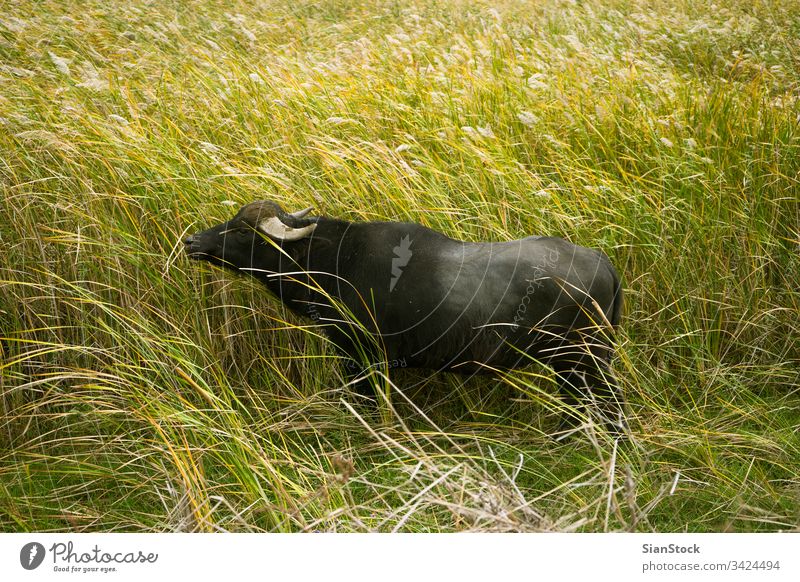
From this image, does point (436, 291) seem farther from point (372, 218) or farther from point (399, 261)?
point (372, 218)

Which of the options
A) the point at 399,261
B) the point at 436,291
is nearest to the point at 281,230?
the point at 399,261

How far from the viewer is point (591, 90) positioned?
167 inches

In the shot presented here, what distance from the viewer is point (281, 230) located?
306cm

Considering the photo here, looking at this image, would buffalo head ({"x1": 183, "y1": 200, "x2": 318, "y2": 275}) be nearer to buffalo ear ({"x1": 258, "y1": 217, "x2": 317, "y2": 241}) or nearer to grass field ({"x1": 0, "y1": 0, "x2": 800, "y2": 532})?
buffalo ear ({"x1": 258, "y1": 217, "x2": 317, "y2": 241})

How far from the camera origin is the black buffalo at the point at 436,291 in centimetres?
284

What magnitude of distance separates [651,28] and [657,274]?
7.84 ft

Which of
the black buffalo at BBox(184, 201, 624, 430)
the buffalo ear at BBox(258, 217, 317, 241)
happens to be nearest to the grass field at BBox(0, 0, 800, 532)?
the black buffalo at BBox(184, 201, 624, 430)

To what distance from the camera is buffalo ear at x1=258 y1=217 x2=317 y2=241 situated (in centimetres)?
303
